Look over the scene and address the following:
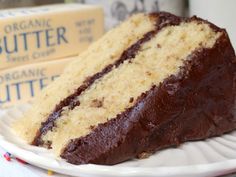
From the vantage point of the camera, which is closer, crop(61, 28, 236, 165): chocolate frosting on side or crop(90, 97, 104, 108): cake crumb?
crop(61, 28, 236, 165): chocolate frosting on side

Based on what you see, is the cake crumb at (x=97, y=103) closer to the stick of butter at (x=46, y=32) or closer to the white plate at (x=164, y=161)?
the white plate at (x=164, y=161)

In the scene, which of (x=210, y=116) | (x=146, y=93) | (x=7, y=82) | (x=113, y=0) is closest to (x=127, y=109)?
(x=146, y=93)

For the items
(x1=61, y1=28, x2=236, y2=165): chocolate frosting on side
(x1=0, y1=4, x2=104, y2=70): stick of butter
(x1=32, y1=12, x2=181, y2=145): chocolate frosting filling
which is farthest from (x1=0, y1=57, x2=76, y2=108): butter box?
(x1=61, y1=28, x2=236, y2=165): chocolate frosting on side

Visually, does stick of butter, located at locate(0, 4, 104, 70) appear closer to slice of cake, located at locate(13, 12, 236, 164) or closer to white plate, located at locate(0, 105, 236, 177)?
slice of cake, located at locate(13, 12, 236, 164)

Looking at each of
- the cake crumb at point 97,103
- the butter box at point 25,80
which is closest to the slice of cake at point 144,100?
the cake crumb at point 97,103

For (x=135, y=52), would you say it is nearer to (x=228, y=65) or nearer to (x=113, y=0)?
(x=228, y=65)

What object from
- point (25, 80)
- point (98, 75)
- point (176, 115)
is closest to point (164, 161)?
point (176, 115)
